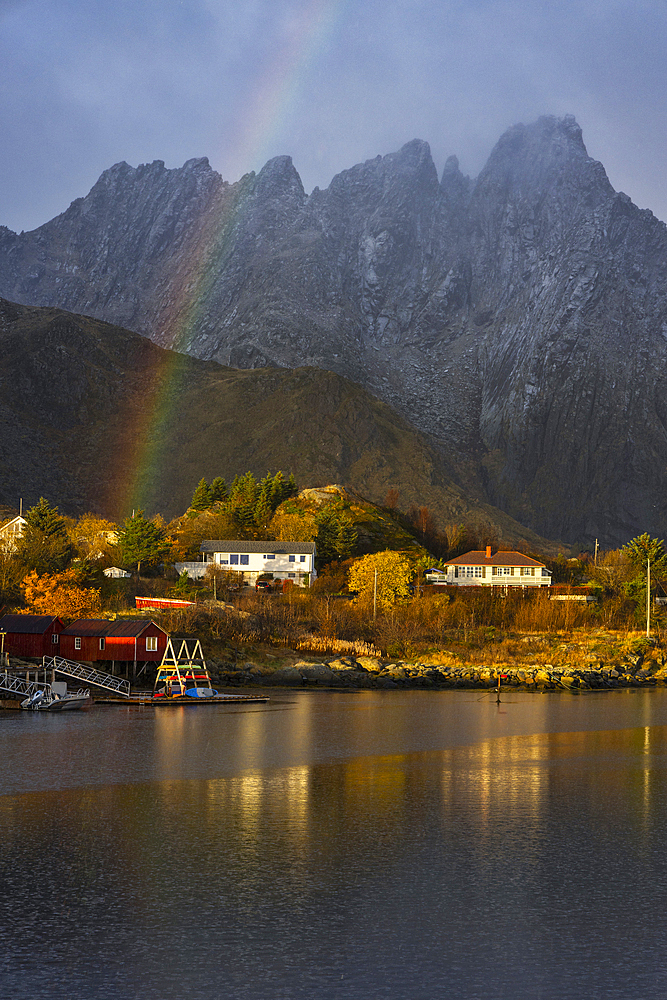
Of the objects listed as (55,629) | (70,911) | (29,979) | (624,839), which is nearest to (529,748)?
(624,839)

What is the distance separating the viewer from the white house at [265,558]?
427ft

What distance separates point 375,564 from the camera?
118 meters

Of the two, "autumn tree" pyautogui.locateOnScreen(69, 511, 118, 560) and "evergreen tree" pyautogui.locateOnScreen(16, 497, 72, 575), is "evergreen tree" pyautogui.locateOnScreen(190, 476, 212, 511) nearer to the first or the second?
"autumn tree" pyautogui.locateOnScreen(69, 511, 118, 560)

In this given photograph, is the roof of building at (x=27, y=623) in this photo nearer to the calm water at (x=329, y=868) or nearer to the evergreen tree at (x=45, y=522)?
the calm water at (x=329, y=868)

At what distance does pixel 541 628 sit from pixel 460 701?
127 ft

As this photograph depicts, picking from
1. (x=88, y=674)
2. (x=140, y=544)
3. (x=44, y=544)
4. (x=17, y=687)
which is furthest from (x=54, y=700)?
(x=140, y=544)

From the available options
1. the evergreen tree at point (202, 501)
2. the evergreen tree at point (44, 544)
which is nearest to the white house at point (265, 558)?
the evergreen tree at point (44, 544)

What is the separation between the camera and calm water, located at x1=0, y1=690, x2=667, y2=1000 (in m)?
18.7

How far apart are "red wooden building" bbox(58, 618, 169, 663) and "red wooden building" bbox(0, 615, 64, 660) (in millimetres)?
1603

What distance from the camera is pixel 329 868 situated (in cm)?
2620

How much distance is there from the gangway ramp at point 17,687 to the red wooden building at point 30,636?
6995 mm

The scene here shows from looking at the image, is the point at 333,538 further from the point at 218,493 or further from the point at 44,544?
the point at 44,544

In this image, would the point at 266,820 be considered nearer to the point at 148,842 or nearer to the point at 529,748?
the point at 148,842

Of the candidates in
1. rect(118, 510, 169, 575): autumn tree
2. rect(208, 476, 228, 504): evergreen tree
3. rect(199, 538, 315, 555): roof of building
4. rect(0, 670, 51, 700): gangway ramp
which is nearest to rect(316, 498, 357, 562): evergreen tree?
rect(199, 538, 315, 555): roof of building
